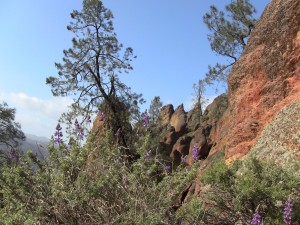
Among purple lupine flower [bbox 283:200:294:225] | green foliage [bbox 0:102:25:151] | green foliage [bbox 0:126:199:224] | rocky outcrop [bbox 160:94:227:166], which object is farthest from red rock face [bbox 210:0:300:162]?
green foliage [bbox 0:102:25:151]

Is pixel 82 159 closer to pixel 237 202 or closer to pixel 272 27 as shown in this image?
pixel 237 202

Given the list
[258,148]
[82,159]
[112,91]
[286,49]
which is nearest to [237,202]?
[82,159]

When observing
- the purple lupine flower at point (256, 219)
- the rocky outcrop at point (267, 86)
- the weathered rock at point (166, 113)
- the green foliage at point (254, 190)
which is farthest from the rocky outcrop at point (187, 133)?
the purple lupine flower at point (256, 219)

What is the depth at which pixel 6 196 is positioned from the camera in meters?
5.34

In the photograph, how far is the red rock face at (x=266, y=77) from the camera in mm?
7992

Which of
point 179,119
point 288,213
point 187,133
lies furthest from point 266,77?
point 179,119

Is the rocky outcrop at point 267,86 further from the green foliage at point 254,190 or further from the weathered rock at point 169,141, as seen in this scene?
the weathered rock at point 169,141

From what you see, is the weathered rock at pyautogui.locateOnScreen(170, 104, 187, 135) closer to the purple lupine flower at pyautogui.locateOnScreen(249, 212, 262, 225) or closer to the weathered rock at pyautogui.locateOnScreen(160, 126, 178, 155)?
the weathered rock at pyautogui.locateOnScreen(160, 126, 178, 155)

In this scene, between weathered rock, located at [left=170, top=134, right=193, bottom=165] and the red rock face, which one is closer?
the red rock face

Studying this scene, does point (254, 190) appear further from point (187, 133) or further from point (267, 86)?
point (187, 133)

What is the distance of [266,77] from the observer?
8.49 m

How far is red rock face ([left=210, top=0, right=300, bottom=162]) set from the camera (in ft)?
26.2

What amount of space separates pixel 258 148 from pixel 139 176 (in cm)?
277

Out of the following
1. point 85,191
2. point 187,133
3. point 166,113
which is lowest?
point 85,191
